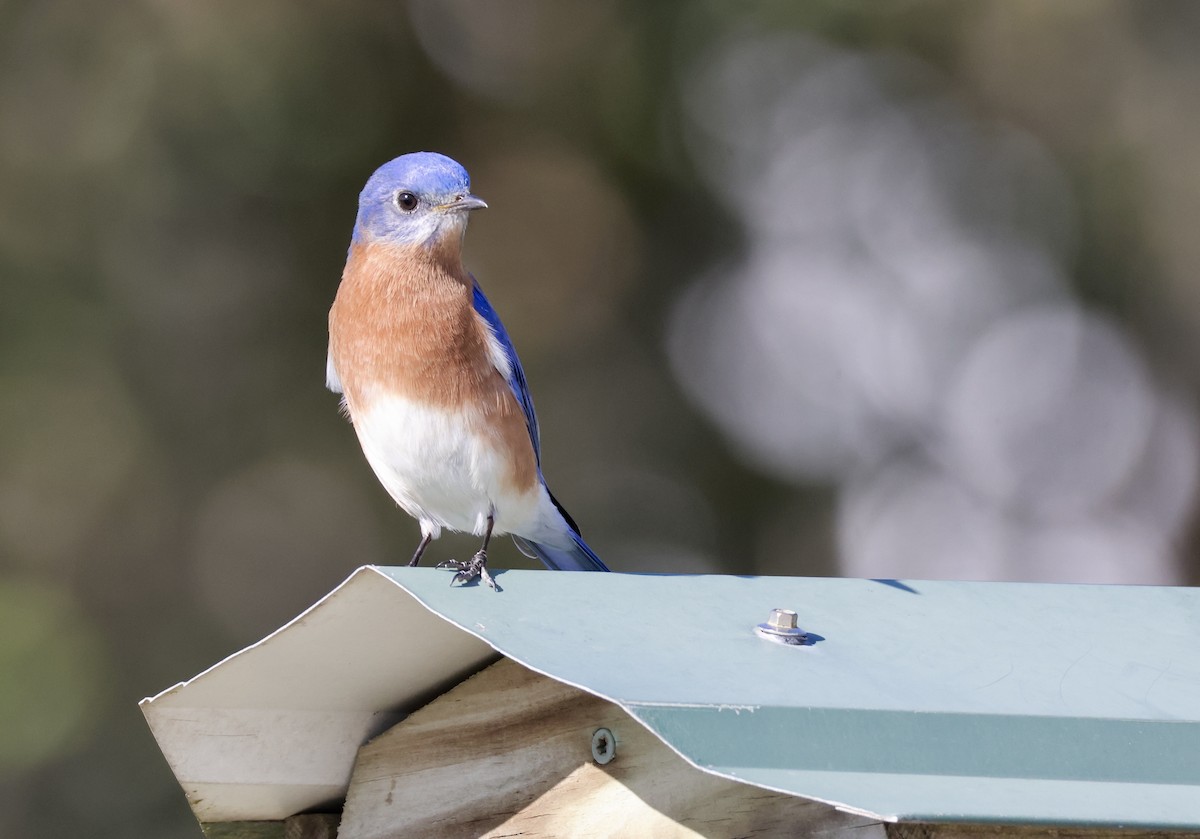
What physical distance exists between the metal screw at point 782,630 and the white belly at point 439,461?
1404 millimetres

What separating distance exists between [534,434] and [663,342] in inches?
108

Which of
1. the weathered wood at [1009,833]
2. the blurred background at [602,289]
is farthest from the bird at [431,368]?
the blurred background at [602,289]

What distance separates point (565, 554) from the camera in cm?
450

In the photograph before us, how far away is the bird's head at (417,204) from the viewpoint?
407 centimetres

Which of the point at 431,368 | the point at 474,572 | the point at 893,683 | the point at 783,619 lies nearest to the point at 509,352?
the point at 431,368

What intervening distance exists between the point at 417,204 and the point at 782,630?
1.99 m

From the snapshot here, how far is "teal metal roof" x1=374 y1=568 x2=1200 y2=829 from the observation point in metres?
2.13

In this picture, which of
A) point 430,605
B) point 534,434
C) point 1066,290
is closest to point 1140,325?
point 1066,290

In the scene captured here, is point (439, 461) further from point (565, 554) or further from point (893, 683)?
point (893, 683)

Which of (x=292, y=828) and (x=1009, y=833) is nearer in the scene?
(x=1009, y=833)

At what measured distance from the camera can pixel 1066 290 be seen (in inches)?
261

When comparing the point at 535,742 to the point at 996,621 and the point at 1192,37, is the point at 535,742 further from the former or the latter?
the point at 1192,37

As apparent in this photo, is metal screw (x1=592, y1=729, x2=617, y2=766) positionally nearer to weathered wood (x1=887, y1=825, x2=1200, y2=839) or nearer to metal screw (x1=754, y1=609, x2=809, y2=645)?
metal screw (x1=754, y1=609, x2=809, y2=645)

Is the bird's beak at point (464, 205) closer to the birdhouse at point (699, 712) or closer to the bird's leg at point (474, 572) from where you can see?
the bird's leg at point (474, 572)
